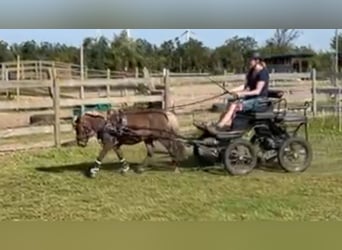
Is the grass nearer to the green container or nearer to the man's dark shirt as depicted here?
the green container

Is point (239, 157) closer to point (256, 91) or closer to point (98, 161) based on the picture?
point (256, 91)

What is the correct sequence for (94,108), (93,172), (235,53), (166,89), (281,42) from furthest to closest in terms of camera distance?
(94,108) < (166,89) < (93,172) < (235,53) < (281,42)

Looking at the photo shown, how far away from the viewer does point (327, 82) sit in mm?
3664

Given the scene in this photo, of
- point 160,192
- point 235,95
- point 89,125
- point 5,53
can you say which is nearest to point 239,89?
point 235,95

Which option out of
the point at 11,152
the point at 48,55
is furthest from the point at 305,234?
the point at 11,152

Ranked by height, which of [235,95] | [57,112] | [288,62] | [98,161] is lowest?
[98,161]

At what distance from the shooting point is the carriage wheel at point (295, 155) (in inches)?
132

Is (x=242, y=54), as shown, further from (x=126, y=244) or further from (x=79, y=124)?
(x=126, y=244)

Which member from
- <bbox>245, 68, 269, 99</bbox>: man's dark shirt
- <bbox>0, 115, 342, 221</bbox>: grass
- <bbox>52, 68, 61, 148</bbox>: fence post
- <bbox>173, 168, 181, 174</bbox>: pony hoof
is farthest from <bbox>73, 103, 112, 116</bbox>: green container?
<bbox>245, 68, 269, 99</bbox>: man's dark shirt

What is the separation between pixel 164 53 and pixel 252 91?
506mm

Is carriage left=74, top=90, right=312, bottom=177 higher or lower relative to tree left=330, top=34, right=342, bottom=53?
lower

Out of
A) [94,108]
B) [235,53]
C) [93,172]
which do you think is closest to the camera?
[235,53]

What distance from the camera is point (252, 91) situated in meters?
3.21

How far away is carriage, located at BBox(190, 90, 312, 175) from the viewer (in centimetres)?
327
